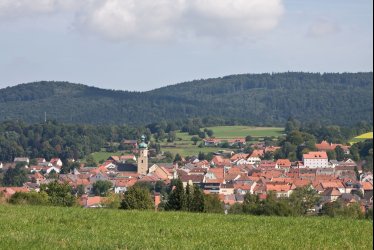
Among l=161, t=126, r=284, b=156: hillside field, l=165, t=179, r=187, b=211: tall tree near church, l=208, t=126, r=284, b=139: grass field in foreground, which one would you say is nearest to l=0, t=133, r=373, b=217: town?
l=161, t=126, r=284, b=156: hillside field

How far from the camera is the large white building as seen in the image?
11944cm

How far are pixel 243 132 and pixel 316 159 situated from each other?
47.4 meters

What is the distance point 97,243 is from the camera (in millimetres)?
11430

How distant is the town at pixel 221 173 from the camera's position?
8706 cm

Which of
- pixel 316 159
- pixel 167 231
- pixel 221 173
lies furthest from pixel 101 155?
pixel 167 231

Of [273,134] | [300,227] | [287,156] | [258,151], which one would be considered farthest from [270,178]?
[300,227]

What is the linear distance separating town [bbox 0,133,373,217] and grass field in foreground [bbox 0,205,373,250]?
57.5 meters

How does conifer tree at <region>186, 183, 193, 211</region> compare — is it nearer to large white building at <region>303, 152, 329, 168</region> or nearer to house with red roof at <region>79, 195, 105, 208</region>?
house with red roof at <region>79, 195, 105, 208</region>

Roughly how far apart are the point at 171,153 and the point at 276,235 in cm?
12353

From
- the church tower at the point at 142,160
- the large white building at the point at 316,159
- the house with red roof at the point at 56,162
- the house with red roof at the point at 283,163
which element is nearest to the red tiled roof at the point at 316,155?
the large white building at the point at 316,159

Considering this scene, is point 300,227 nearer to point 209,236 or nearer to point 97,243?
point 209,236

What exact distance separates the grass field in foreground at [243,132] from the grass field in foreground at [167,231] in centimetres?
13881

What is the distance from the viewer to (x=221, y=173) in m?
108

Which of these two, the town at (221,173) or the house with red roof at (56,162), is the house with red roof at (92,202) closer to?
the town at (221,173)
